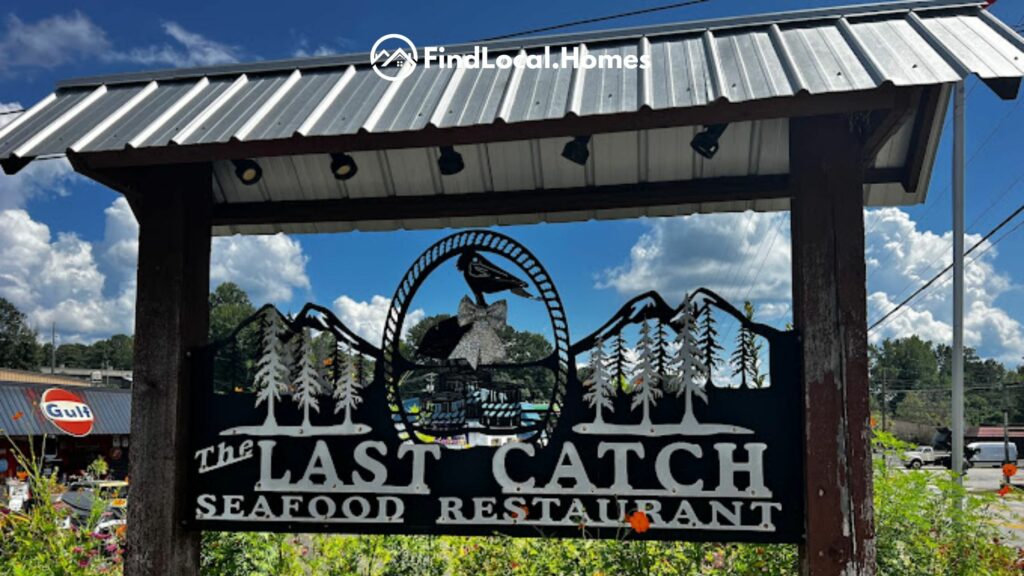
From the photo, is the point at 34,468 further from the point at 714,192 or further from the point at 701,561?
the point at 714,192

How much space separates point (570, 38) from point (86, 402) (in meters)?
22.4

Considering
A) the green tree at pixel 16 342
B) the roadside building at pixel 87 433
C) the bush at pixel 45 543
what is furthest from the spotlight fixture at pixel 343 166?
the green tree at pixel 16 342

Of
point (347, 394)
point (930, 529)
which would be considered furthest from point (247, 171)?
point (930, 529)

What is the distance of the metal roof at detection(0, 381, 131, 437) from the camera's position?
18.3 m

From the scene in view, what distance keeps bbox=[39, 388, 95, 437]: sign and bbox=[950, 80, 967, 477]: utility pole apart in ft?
61.4

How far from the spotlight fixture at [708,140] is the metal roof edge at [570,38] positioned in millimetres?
457

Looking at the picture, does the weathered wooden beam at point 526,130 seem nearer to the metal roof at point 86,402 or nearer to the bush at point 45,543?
the bush at point 45,543

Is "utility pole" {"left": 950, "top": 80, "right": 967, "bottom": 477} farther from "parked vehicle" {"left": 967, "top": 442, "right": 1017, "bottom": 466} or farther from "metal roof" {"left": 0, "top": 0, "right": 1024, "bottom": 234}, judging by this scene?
"parked vehicle" {"left": 967, "top": 442, "right": 1017, "bottom": 466}

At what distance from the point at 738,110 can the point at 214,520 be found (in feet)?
9.89

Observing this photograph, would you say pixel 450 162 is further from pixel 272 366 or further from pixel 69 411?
pixel 69 411

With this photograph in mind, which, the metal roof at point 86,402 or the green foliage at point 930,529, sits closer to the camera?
the green foliage at point 930,529

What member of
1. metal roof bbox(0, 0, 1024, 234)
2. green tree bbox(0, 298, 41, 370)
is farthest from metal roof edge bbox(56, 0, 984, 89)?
green tree bbox(0, 298, 41, 370)

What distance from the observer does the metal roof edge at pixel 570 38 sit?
10.6 ft

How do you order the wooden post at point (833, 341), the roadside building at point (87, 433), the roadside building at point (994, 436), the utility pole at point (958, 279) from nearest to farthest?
the wooden post at point (833, 341)
the utility pole at point (958, 279)
the roadside building at point (87, 433)
the roadside building at point (994, 436)
